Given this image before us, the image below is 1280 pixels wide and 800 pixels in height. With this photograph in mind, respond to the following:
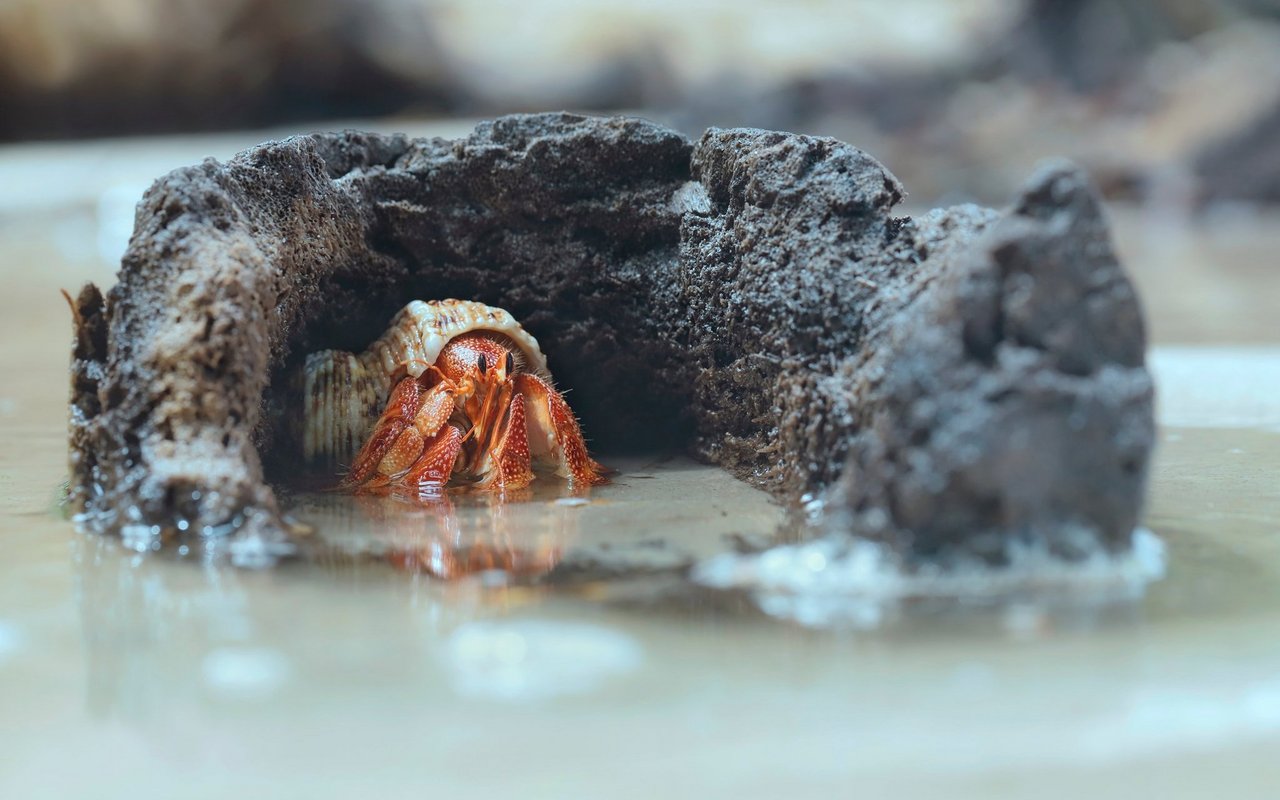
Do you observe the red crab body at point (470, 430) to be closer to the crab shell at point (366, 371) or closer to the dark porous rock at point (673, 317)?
the crab shell at point (366, 371)

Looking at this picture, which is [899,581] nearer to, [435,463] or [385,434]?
[435,463]

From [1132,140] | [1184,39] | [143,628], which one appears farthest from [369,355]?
[1184,39]

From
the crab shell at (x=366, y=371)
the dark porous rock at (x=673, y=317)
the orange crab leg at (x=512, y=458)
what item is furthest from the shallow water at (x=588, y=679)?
the crab shell at (x=366, y=371)

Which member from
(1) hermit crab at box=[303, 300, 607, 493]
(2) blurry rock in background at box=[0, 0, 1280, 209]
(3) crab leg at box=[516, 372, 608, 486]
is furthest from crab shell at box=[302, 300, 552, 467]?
(2) blurry rock in background at box=[0, 0, 1280, 209]

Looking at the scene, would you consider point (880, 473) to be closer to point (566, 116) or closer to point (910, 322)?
point (910, 322)

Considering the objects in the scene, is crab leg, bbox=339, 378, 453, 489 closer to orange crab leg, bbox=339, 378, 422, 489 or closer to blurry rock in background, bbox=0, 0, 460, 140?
orange crab leg, bbox=339, 378, 422, 489

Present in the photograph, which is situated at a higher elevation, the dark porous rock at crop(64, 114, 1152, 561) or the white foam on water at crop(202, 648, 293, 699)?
the dark porous rock at crop(64, 114, 1152, 561)

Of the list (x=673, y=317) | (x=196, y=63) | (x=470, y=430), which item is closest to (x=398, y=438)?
(x=470, y=430)
